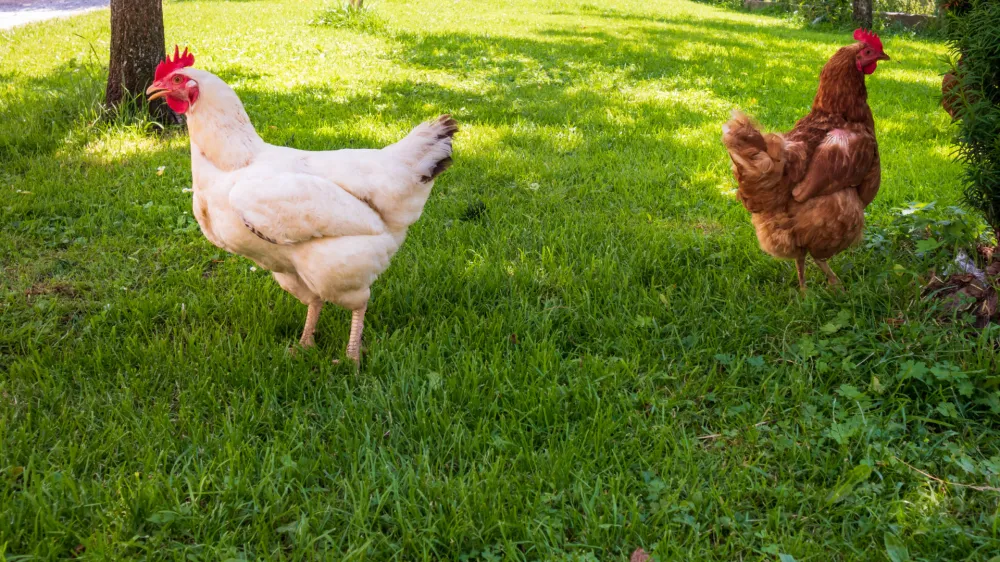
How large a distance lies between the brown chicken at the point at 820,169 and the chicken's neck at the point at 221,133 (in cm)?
230

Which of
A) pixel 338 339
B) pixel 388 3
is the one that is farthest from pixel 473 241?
pixel 388 3

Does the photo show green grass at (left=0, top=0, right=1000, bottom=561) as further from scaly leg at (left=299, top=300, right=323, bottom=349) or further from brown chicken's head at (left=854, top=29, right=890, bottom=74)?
brown chicken's head at (left=854, top=29, right=890, bottom=74)

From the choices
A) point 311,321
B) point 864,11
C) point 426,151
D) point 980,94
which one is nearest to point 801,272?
point 980,94

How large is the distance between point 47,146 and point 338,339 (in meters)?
4.07

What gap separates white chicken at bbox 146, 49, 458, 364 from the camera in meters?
2.83

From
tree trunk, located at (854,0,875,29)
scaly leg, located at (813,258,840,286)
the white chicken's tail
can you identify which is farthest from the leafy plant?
tree trunk, located at (854,0,875,29)

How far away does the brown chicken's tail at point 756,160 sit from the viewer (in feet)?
10.4

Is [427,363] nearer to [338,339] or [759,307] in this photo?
[338,339]

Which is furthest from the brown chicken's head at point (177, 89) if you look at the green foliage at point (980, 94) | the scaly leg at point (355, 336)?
the green foliage at point (980, 94)

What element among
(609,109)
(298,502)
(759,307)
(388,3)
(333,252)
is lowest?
(298,502)

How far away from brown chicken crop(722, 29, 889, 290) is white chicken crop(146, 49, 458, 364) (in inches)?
62.7

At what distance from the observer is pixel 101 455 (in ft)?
8.23

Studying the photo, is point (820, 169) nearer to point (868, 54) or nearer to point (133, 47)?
point (868, 54)

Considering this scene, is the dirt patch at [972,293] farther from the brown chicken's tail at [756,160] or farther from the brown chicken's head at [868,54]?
the brown chicken's head at [868,54]
